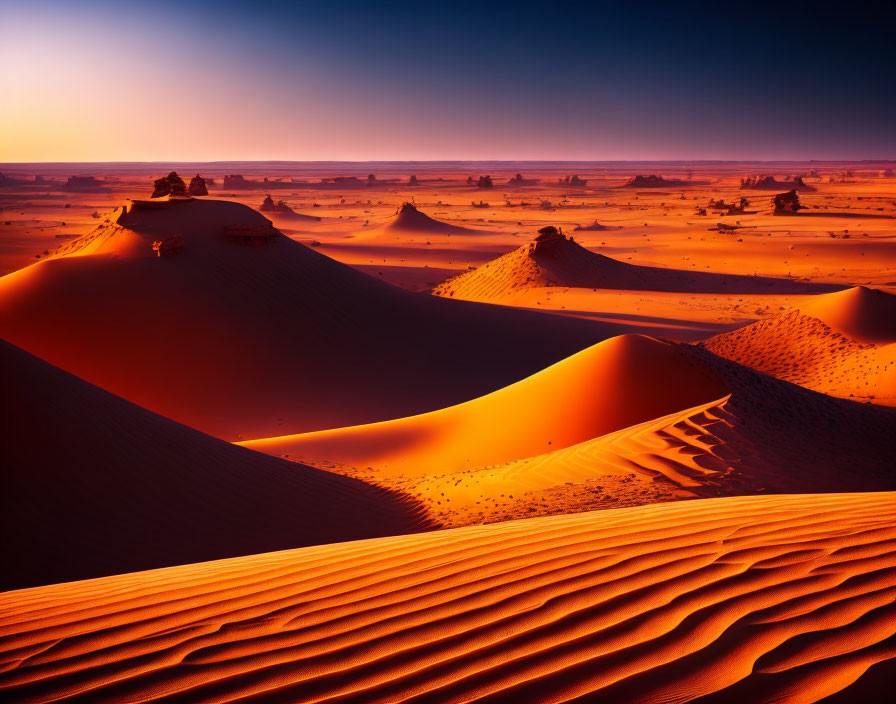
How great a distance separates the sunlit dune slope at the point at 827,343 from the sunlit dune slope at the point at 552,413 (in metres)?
5.36

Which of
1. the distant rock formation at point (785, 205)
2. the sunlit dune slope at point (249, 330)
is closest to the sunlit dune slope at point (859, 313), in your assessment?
the sunlit dune slope at point (249, 330)

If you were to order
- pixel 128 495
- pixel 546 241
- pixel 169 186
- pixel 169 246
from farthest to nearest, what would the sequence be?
pixel 546 241
pixel 169 186
pixel 169 246
pixel 128 495

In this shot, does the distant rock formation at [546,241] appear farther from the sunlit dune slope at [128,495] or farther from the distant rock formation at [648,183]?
the distant rock formation at [648,183]

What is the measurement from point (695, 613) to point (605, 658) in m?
0.46

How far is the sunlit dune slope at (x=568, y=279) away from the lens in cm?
2873

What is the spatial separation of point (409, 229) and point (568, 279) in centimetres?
2267

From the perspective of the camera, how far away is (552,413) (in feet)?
33.8

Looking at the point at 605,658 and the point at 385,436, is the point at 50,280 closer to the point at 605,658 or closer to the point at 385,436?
the point at 385,436

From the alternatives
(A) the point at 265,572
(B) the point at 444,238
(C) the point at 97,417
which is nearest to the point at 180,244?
(C) the point at 97,417

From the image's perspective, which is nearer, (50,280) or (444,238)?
(50,280)

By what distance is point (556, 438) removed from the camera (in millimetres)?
9859

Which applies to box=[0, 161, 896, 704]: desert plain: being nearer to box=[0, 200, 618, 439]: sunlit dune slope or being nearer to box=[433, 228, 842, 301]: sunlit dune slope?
box=[0, 200, 618, 439]: sunlit dune slope

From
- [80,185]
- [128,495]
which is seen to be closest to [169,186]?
[128,495]

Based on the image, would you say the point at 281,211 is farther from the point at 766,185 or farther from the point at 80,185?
the point at 766,185
